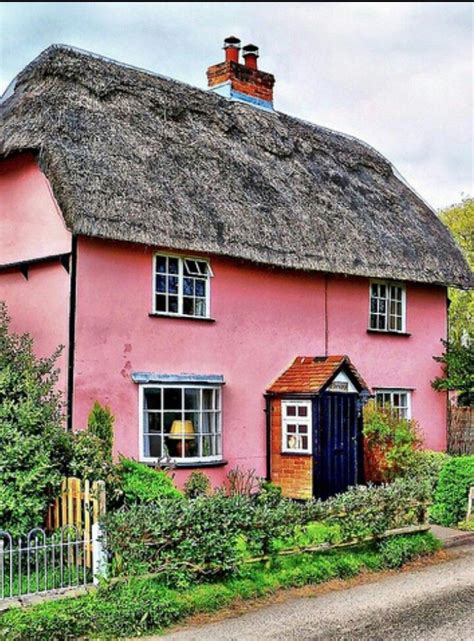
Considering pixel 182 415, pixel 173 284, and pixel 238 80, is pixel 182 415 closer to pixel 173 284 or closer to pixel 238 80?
pixel 173 284

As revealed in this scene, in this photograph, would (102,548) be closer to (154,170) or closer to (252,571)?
(252,571)

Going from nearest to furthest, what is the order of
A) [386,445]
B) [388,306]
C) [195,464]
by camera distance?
1. [195,464]
2. [386,445]
3. [388,306]

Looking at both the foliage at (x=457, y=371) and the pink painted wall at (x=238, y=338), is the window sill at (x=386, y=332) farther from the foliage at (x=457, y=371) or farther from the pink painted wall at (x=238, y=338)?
the foliage at (x=457, y=371)

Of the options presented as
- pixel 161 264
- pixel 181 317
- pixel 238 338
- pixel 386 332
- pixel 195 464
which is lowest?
pixel 195 464

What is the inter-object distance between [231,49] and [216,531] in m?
14.7

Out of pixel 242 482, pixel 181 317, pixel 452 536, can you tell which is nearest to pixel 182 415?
pixel 181 317

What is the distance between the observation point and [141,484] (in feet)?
37.6

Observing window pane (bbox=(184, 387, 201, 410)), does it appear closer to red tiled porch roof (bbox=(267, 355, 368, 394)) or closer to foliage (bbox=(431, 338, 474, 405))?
red tiled porch roof (bbox=(267, 355, 368, 394))

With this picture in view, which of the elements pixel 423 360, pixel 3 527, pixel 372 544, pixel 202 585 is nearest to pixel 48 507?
pixel 3 527

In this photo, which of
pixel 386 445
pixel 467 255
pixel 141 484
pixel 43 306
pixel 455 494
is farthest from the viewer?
pixel 467 255

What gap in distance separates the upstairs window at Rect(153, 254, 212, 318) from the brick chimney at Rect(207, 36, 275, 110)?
21.0 ft

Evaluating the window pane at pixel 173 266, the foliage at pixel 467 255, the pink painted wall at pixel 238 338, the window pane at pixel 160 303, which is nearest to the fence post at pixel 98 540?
the pink painted wall at pixel 238 338

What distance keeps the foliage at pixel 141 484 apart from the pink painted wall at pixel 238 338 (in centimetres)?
166

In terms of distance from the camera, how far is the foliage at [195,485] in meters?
14.2
